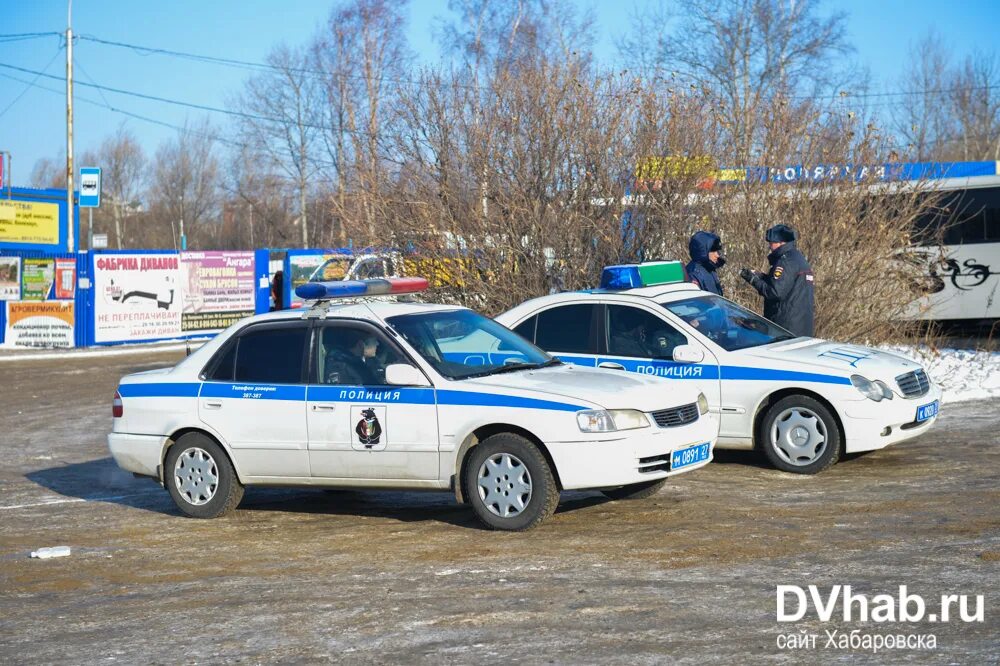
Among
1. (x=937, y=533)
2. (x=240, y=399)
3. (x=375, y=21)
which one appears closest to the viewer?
(x=937, y=533)

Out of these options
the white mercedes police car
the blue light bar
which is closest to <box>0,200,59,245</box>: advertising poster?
the white mercedes police car

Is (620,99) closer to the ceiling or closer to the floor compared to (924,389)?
closer to the ceiling

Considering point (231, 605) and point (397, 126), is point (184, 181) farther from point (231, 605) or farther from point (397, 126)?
point (231, 605)

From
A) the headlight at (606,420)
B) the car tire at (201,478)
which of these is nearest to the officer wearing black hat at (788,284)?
the headlight at (606,420)

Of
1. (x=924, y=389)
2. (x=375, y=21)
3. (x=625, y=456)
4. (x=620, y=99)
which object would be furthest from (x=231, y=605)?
(x=375, y=21)

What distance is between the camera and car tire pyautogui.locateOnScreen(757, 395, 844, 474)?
9.74 metres

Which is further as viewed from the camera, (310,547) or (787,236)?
(787,236)

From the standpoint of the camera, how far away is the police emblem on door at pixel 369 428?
27.7 ft

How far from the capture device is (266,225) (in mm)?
65000

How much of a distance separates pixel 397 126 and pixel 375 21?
3244 cm

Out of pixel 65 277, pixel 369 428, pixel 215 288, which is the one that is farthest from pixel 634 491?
pixel 215 288

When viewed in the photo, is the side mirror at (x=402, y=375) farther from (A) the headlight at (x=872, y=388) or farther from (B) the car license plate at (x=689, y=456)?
(A) the headlight at (x=872, y=388)

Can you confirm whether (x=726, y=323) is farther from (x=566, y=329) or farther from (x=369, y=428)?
(x=369, y=428)

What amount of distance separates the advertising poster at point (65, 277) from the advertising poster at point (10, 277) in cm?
84
